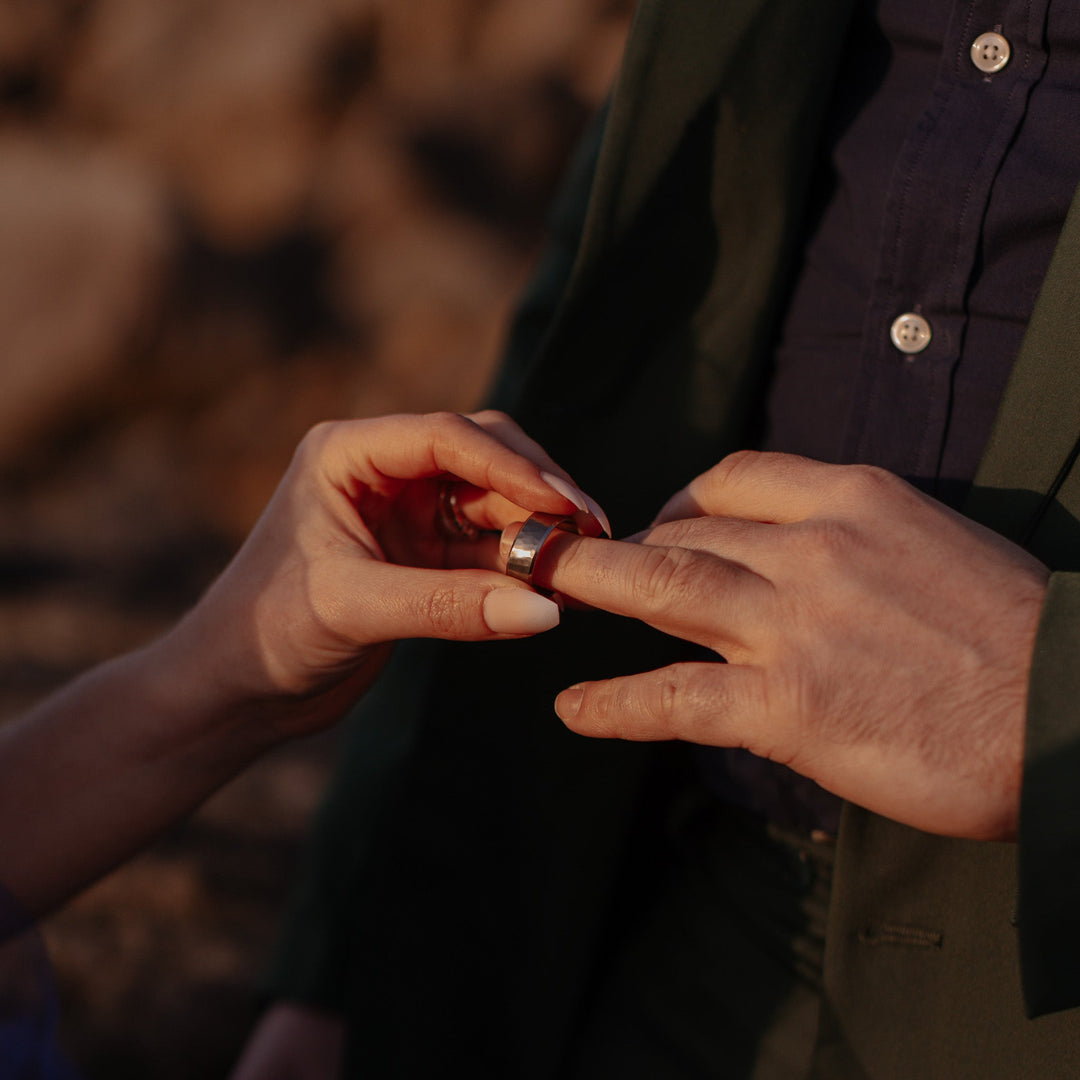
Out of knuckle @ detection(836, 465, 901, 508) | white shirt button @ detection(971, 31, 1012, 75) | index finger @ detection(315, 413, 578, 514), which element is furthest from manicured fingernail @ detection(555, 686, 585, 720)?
white shirt button @ detection(971, 31, 1012, 75)

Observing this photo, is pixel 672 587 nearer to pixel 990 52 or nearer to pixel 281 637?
pixel 281 637

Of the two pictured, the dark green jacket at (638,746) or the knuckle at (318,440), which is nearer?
the dark green jacket at (638,746)

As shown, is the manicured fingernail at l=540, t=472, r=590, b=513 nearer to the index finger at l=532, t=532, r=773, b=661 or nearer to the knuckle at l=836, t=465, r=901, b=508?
the index finger at l=532, t=532, r=773, b=661

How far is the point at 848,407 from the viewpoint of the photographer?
0.98 meters

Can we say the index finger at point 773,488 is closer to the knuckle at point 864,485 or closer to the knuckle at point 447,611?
the knuckle at point 864,485

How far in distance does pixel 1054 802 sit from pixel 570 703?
0.36m

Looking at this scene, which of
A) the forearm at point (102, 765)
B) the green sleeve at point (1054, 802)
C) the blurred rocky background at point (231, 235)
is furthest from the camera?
the blurred rocky background at point (231, 235)

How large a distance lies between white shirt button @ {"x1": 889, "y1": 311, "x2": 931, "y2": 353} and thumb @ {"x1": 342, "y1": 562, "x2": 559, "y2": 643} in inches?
18.1

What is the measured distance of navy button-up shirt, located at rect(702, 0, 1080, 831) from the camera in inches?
33.5

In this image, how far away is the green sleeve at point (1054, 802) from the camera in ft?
1.95

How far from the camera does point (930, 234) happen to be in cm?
89

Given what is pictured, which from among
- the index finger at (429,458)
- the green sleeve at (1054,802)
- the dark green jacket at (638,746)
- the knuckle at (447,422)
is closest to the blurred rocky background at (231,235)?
the dark green jacket at (638,746)

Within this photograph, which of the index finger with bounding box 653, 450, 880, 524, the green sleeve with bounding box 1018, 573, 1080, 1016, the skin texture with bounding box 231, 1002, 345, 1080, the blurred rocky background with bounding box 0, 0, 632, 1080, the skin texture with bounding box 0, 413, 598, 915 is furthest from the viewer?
the blurred rocky background with bounding box 0, 0, 632, 1080

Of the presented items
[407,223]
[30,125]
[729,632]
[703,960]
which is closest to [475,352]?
[407,223]
